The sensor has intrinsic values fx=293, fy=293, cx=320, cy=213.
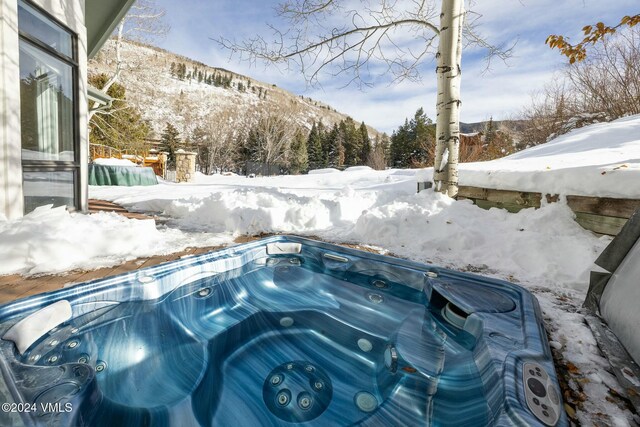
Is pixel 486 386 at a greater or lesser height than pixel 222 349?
greater

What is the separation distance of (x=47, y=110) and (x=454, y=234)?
494 cm

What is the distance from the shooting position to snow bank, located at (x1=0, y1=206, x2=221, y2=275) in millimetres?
2244

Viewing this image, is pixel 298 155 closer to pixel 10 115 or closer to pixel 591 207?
pixel 10 115

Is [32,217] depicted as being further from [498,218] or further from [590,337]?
[498,218]

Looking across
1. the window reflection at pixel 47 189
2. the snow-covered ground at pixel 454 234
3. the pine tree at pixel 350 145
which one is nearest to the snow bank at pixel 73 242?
the snow-covered ground at pixel 454 234

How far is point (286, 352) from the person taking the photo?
1.70 m

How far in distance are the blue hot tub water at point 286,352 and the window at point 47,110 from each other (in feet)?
8.75

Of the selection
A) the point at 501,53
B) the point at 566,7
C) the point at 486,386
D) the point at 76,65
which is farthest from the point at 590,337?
the point at 76,65

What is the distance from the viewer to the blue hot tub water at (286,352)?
1054mm

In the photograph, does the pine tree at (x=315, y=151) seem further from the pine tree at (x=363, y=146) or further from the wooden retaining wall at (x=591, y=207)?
the wooden retaining wall at (x=591, y=207)

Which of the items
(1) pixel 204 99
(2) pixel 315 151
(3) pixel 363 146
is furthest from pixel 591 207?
(1) pixel 204 99

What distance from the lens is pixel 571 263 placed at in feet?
7.55

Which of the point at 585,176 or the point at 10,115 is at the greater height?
the point at 10,115

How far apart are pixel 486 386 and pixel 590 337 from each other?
77 centimetres
